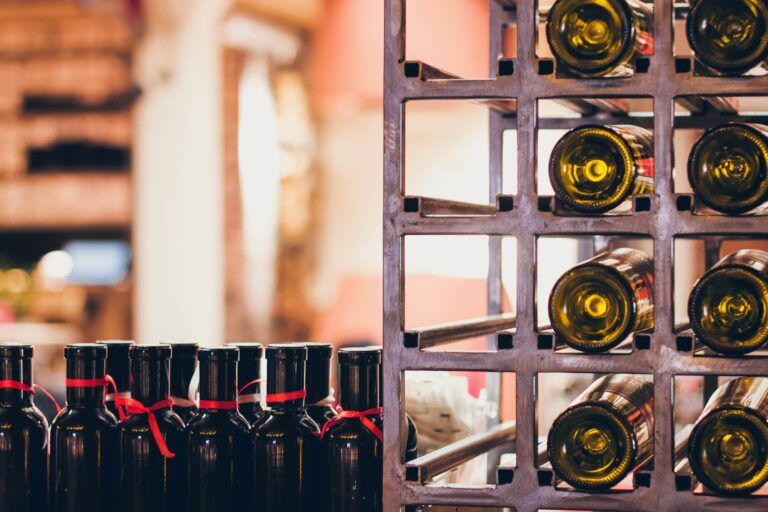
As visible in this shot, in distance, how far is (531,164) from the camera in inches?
54.7

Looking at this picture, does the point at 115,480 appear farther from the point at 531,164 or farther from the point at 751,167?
the point at 751,167

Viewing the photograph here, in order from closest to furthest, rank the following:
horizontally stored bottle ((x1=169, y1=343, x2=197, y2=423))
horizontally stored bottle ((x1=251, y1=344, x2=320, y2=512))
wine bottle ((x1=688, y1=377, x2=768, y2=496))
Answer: wine bottle ((x1=688, y1=377, x2=768, y2=496)) < horizontally stored bottle ((x1=251, y1=344, x2=320, y2=512)) < horizontally stored bottle ((x1=169, y1=343, x2=197, y2=423))

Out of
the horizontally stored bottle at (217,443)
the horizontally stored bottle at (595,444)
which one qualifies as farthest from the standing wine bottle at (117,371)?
the horizontally stored bottle at (595,444)

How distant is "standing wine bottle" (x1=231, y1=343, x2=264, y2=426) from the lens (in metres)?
1.58

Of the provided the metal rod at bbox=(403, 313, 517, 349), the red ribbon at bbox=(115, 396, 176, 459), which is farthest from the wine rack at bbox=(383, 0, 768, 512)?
the red ribbon at bbox=(115, 396, 176, 459)

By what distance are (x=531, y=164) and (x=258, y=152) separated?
4635mm

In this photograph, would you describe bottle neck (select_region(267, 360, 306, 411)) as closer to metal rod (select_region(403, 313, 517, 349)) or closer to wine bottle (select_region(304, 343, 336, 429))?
wine bottle (select_region(304, 343, 336, 429))

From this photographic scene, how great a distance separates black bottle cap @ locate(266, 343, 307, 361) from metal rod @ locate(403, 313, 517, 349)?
18 centimetres

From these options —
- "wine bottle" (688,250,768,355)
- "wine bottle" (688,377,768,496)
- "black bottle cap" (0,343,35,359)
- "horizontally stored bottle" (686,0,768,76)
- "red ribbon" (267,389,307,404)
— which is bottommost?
"wine bottle" (688,377,768,496)

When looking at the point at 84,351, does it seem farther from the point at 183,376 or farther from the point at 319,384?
the point at 319,384

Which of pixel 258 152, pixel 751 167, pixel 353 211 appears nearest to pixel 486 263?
pixel 751 167

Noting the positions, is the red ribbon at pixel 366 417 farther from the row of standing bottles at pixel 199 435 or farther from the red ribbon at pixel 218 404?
the red ribbon at pixel 218 404

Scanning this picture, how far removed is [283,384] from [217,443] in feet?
0.42

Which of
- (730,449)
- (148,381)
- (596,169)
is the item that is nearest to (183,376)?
(148,381)
